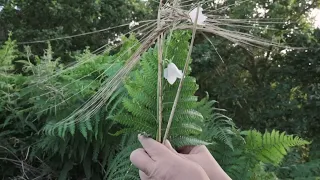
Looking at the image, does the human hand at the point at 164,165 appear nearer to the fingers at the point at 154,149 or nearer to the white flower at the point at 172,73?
the fingers at the point at 154,149

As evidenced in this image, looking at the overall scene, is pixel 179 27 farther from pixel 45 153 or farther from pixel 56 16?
pixel 56 16

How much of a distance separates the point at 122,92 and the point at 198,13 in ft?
2.08

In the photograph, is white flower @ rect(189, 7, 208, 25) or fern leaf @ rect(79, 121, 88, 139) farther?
fern leaf @ rect(79, 121, 88, 139)

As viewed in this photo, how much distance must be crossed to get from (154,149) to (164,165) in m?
0.05

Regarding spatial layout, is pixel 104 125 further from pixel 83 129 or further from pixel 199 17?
pixel 199 17

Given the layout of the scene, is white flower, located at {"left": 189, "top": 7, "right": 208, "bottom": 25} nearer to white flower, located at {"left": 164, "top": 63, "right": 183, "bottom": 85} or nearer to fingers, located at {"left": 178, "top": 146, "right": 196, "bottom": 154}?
white flower, located at {"left": 164, "top": 63, "right": 183, "bottom": 85}

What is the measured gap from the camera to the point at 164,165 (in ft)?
3.61

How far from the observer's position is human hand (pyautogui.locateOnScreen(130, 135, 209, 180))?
3.59 ft

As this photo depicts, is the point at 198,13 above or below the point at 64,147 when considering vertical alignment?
above

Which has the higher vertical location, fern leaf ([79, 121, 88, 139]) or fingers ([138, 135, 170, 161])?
fingers ([138, 135, 170, 161])

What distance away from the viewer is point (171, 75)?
1.20m

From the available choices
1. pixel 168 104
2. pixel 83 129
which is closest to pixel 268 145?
pixel 168 104

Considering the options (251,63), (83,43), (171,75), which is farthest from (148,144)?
(83,43)

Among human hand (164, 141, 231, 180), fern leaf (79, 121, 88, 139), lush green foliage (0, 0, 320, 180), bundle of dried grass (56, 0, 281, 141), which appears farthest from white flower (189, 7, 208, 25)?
fern leaf (79, 121, 88, 139)
